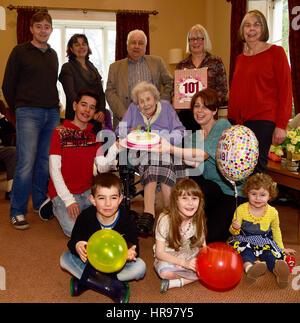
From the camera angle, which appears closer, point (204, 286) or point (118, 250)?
point (118, 250)

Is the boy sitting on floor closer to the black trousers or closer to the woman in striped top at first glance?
the black trousers

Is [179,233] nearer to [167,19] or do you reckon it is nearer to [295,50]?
[295,50]

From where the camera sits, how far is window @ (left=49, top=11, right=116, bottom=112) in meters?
5.66

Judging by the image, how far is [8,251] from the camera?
2113mm

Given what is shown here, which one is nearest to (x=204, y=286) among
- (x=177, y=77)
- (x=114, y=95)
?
(x=177, y=77)

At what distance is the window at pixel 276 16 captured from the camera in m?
4.15

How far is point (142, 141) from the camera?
1.98 m

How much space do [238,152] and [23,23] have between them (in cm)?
488

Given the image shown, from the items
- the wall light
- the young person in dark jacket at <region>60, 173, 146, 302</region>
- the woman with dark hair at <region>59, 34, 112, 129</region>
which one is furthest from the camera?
the wall light

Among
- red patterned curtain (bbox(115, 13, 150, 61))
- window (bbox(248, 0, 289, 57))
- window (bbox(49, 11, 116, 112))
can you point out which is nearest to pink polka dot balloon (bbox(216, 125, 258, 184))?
window (bbox(248, 0, 289, 57))

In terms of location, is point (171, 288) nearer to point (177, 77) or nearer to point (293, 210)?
point (177, 77)

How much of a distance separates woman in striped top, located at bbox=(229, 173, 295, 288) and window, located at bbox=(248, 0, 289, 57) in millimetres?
2935

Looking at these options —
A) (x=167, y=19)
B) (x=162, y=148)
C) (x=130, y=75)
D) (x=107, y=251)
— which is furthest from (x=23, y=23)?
(x=107, y=251)
